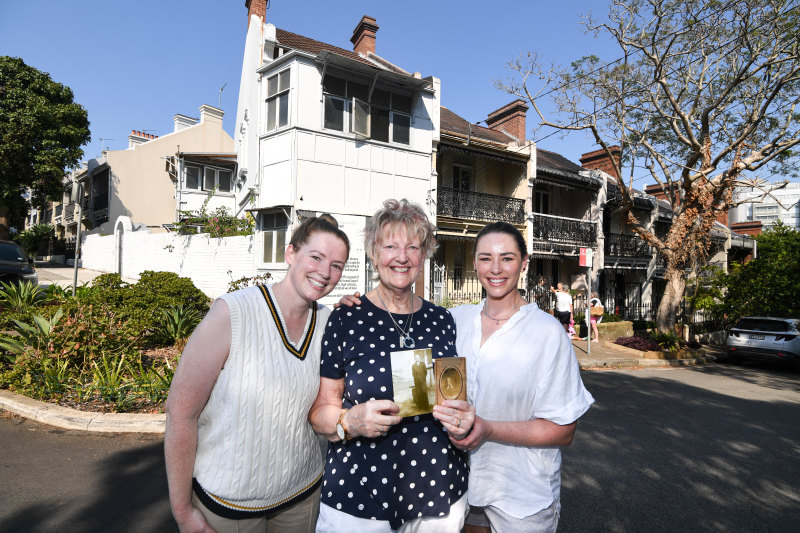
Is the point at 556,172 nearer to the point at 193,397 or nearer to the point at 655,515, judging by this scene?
the point at 655,515

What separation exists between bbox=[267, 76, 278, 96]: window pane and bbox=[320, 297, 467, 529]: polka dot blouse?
14757 millimetres

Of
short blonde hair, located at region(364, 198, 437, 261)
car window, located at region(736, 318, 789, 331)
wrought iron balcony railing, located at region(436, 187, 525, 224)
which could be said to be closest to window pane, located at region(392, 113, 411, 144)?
wrought iron balcony railing, located at region(436, 187, 525, 224)

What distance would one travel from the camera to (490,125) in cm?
2447

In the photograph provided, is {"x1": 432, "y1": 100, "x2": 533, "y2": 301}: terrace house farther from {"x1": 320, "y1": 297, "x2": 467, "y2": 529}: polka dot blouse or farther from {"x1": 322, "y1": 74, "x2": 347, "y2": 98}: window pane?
{"x1": 320, "y1": 297, "x2": 467, "y2": 529}: polka dot blouse

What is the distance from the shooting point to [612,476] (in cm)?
475

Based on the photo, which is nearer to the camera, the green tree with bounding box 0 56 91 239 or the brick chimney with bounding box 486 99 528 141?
the brick chimney with bounding box 486 99 528 141

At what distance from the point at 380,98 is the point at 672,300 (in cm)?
1243

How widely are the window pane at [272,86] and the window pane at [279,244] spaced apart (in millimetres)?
4767

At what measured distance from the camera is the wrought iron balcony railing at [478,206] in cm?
1758

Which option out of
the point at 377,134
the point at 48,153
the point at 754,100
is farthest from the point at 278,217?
the point at 48,153

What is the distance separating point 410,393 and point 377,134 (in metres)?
14.9

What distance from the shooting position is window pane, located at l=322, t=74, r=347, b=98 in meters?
14.5

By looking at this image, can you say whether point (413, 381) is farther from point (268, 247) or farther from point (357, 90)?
point (357, 90)

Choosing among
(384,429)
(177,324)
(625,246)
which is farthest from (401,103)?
(384,429)
